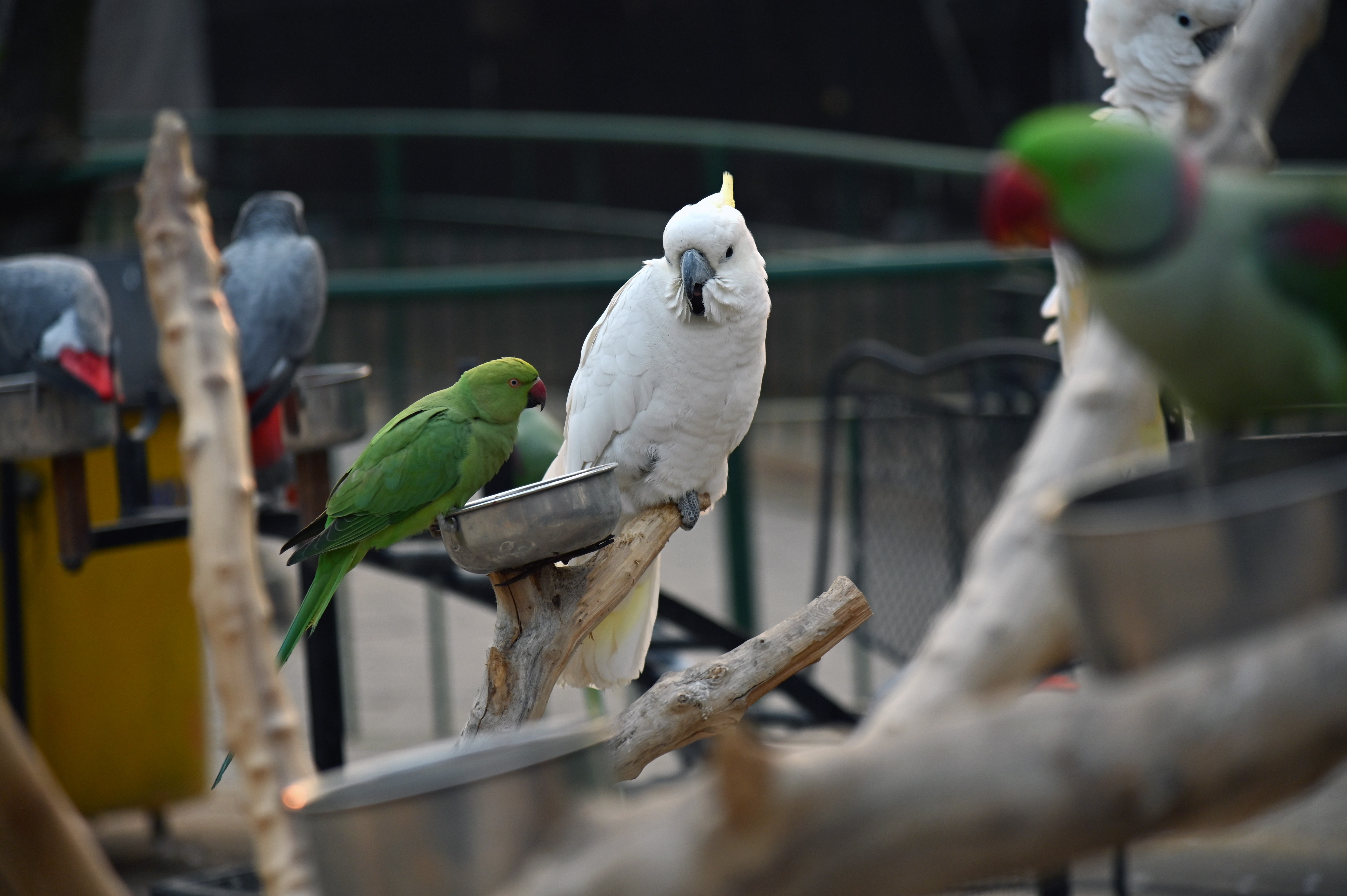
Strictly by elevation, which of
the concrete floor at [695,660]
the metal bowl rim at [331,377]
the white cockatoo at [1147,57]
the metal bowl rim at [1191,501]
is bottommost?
the concrete floor at [695,660]

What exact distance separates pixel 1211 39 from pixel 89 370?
1.85 m

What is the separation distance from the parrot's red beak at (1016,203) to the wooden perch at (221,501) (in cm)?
61

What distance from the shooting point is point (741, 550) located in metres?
3.74

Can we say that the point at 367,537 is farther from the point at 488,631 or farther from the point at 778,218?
the point at 778,218

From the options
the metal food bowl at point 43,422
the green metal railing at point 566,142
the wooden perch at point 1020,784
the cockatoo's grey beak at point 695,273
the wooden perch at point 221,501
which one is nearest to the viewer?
the wooden perch at point 1020,784

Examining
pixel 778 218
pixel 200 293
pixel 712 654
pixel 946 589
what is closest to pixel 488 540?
pixel 200 293

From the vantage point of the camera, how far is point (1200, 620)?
0.77 m

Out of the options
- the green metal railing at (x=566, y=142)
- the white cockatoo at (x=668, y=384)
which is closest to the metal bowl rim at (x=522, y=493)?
the white cockatoo at (x=668, y=384)

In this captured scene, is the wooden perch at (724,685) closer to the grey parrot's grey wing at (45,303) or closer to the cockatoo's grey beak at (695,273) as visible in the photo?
the cockatoo's grey beak at (695,273)

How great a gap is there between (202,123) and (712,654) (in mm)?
6119

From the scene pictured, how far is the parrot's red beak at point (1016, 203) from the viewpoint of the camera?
36.6 inches

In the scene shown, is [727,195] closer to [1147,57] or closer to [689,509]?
[689,509]

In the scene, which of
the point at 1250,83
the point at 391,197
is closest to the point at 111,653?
the point at 1250,83

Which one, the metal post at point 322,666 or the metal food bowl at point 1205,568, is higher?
the metal food bowl at point 1205,568
